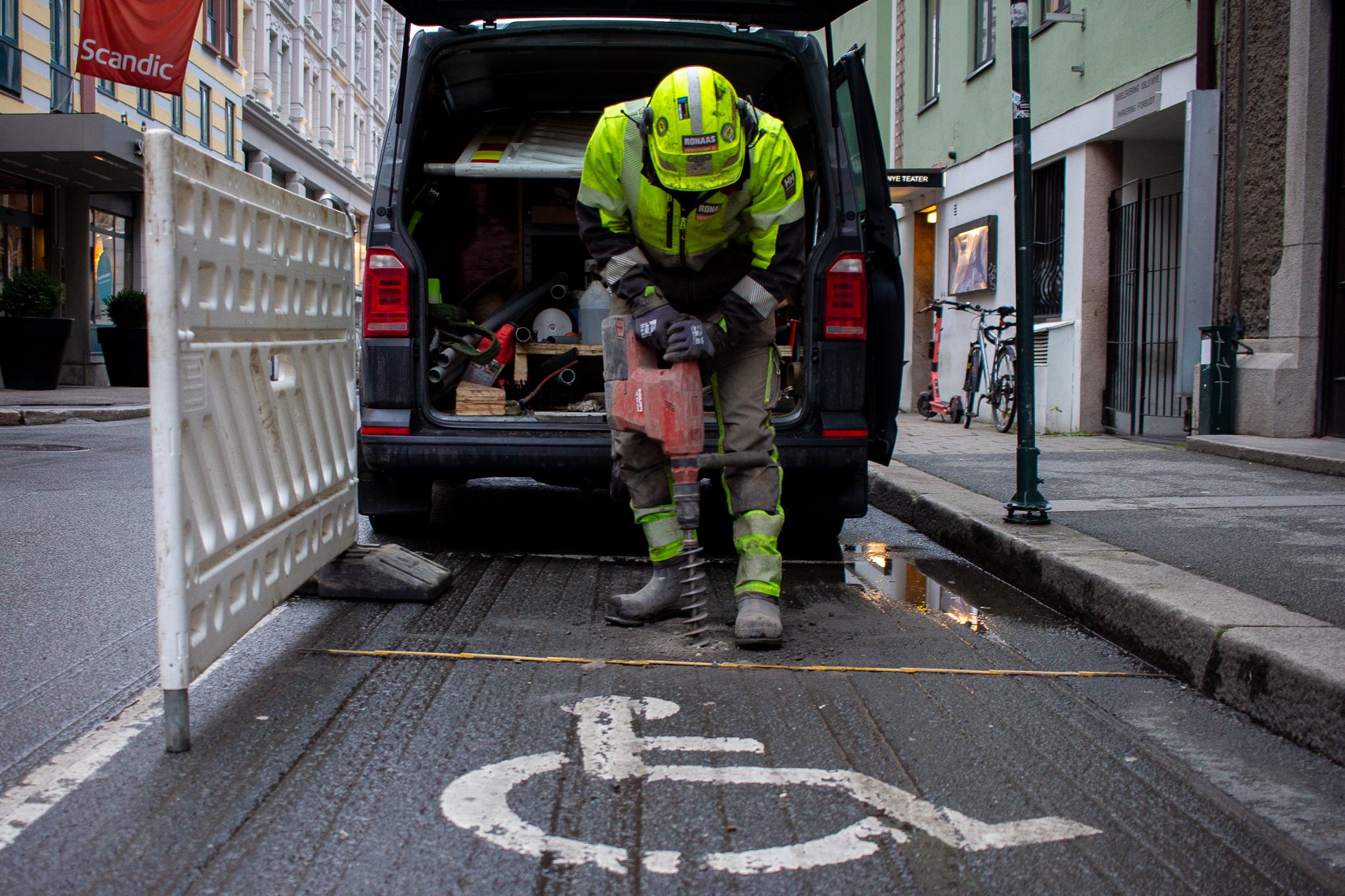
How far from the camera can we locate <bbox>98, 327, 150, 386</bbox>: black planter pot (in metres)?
22.1

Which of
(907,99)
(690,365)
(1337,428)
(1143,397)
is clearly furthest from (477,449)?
(907,99)

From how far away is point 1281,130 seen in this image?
369 inches

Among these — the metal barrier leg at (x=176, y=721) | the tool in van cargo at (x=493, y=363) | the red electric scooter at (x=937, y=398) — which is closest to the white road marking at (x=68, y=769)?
the metal barrier leg at (x=176, y=721)

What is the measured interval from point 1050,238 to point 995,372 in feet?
5.26

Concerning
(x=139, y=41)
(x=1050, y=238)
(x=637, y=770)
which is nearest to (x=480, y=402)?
(x=637, y=770)

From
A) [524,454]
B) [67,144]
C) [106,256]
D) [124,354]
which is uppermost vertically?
[67,144]

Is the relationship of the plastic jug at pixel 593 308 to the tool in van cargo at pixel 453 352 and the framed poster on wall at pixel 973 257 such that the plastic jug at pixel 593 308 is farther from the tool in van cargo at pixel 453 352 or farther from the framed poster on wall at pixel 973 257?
the framed poster on wall at pixel 973 257

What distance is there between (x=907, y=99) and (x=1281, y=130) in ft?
33.3

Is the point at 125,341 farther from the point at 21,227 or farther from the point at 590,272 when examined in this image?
the point at 590,272

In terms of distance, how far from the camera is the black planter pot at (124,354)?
2206 cm

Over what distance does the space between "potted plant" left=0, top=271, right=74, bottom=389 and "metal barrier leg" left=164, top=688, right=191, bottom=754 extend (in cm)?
1728

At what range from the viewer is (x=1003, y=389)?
12805mm

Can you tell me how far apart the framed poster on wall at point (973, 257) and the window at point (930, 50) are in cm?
252

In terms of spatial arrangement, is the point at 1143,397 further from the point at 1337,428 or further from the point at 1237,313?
the point at 1337,428
